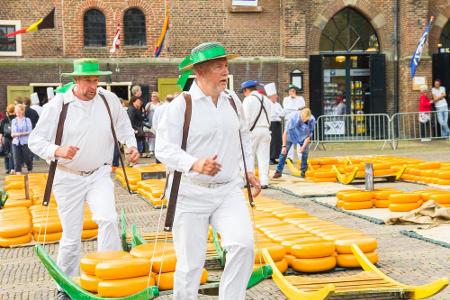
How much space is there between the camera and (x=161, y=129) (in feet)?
17.0

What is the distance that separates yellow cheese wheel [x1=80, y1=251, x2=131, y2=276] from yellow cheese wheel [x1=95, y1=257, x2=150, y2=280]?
0.34 ft

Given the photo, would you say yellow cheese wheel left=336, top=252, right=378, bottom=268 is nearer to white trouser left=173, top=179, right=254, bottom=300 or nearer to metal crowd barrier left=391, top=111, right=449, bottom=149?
white trouser left=173, top=179, right=254, bottom=300

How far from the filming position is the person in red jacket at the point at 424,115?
83.0 feet

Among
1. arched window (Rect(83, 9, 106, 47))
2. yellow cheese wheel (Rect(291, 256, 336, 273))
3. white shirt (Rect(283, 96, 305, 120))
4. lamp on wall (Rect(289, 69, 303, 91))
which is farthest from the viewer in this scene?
lamp on wall (Rect(289, 69, 303, 91))

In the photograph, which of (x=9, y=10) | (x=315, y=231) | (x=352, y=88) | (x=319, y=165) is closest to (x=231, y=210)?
(x=315, y=231)

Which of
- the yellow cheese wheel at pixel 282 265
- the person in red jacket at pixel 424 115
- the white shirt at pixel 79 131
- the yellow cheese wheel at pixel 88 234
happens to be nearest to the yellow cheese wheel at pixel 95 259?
the white shirt at pixel 79 131

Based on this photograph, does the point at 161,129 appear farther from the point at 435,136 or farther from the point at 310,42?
the point at 310,42

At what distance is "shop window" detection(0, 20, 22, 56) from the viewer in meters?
27.9

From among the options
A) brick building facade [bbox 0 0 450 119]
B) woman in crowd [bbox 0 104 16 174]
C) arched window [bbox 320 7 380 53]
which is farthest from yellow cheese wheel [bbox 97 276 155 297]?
arched window [bbox 320 7 380 53]

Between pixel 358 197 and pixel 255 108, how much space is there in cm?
333

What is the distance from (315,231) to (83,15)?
22174 mm

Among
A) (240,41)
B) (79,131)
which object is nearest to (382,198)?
(79,131)

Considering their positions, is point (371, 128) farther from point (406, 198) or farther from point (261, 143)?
point (406, 198)

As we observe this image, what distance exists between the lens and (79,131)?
661cm
